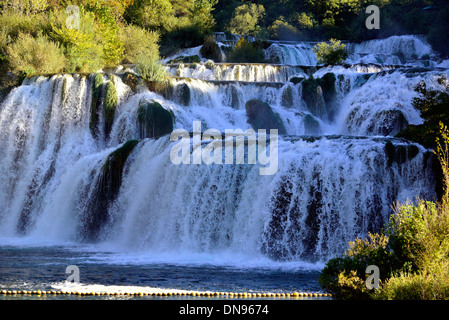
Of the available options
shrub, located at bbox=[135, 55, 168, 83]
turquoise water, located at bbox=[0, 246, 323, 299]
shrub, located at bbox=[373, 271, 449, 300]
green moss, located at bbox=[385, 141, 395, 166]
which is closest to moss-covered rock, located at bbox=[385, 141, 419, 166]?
green moss, located at bbox=[385, 141, 395, 166]

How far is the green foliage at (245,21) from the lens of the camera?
38.2m

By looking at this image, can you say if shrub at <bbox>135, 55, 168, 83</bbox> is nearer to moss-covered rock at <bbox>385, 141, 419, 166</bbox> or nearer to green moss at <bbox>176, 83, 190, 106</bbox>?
green moss at <bbox>176, 83, 190, 106</bbox>

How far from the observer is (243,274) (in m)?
10.6

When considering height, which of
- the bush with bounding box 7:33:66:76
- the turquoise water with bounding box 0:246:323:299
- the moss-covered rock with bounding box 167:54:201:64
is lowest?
the turquoise water with bounding box 0:246:323:299

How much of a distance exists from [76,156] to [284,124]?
6959mm

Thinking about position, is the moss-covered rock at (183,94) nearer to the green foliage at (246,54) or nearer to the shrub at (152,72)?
the shrub at (152,72)

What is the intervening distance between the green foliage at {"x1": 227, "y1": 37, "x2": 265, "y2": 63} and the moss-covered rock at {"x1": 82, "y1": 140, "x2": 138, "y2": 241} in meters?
14.2

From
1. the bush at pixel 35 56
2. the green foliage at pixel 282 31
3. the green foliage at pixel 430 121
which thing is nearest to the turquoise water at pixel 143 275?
the green foliage at pixel 430 121

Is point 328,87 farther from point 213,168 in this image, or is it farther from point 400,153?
point 400,153

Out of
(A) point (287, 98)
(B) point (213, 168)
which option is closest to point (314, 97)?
(A) point (287, 98)

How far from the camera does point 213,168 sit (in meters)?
14.0

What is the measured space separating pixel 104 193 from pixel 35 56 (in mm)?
8661

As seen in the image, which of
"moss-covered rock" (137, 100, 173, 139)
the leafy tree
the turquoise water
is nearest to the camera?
the turquoise water

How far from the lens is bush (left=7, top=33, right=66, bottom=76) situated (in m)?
21.9
